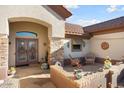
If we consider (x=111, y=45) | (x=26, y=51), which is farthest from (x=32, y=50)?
(x=111, y=45)

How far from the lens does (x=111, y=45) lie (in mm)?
10742

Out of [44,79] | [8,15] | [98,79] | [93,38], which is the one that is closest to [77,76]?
[98,79]

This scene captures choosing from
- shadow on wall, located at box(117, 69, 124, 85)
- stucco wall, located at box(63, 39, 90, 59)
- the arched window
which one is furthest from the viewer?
stucco wall, located at box(63, 39, 90, 59)

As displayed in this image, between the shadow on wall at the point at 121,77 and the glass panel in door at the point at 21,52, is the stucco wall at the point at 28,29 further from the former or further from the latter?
the shadow on wall at the point at 121,77

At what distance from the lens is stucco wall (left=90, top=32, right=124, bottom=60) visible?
10007mm

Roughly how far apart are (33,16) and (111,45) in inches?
265

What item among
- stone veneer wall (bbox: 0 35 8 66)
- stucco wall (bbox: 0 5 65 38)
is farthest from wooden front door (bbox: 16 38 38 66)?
stone veneer wall (bbox: 0 35 8 66)

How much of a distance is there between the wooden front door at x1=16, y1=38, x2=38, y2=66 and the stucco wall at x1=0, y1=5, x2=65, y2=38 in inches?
99.7

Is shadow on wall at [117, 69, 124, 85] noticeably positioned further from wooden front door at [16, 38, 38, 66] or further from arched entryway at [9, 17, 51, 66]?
wooden front door at [16, 38, 38, 66]

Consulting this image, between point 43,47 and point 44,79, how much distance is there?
14.3 feet

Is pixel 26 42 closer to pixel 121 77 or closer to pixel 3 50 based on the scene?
pixel 3 50

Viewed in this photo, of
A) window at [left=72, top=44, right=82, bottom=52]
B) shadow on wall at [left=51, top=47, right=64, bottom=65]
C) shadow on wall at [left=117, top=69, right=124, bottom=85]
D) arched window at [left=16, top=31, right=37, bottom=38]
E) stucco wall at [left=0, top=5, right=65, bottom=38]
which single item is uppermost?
stucco wall at [left=0, top=5, right=65, bottom=38]

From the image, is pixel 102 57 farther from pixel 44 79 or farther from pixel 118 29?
pixel 44 79

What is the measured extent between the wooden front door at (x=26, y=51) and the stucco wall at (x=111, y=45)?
214 inches
